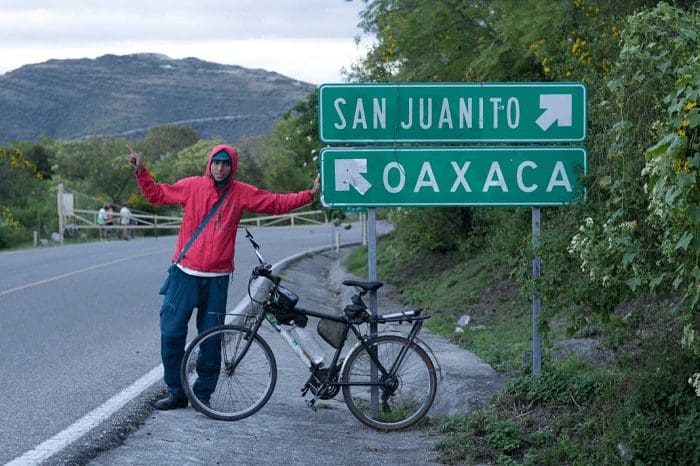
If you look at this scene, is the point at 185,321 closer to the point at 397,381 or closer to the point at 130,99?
the point at 397,381

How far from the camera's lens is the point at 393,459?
7.17 meters

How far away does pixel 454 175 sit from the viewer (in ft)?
27.3

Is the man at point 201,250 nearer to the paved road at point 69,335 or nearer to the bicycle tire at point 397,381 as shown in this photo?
the paved road at point 69,335

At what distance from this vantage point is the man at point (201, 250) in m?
8.16

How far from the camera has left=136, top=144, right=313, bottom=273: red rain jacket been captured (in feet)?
26.7

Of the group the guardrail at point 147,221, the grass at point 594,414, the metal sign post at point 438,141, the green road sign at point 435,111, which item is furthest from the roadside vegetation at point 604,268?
the guardrail at point 147,221

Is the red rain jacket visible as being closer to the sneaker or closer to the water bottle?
the water bottle

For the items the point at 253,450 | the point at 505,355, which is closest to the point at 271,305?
the point at 253,450

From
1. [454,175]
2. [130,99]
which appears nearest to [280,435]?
[454,175]

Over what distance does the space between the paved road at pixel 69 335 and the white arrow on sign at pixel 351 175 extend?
96.6 inches

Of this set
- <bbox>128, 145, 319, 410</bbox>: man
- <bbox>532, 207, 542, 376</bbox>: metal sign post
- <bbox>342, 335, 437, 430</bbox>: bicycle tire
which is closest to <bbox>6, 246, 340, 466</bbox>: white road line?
<bbox>128, 145, 319, 410</bbox>: man

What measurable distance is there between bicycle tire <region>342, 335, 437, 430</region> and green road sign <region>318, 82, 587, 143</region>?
5.09 feet

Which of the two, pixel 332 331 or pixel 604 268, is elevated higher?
pixel 604 268

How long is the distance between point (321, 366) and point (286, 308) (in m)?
0.50
